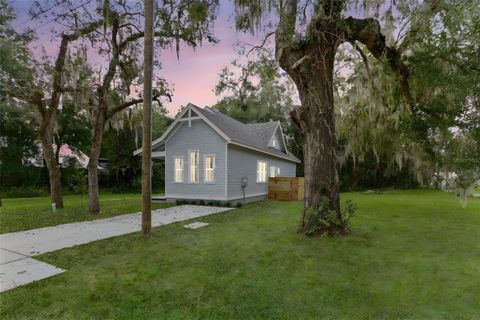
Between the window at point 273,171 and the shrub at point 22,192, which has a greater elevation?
the window at point 273,171

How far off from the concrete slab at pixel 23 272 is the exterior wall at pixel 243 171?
8.05 metres

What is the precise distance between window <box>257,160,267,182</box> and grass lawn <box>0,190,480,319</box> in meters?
8.81

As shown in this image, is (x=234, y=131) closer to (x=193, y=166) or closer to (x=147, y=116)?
(x=193, y=166)

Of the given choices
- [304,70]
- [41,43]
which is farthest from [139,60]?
[304,70]

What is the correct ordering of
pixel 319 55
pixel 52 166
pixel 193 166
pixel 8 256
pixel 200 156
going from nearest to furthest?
pixel 8 256, pixel 319 55, pixel 52 166, pixel 200 156, pixel 193 166

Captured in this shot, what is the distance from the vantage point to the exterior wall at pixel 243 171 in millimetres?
11922

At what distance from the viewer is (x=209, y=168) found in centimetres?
1219

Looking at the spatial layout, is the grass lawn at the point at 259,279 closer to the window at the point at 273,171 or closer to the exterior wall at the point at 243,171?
the exterior wall at the point at 243,171

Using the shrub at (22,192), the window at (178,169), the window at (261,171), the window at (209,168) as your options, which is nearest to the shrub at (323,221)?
the window at (209,168)

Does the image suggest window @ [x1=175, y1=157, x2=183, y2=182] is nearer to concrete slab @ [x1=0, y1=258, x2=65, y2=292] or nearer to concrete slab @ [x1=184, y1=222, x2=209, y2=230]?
concrete slab @ [x1=184, y1=222, x2=209, y2=230]

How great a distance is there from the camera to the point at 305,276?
373 cm

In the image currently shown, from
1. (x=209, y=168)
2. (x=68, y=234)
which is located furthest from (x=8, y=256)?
(x=209, y=168)

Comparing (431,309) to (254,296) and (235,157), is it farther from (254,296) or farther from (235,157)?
(235,157)

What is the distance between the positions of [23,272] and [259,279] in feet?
11.0
